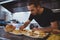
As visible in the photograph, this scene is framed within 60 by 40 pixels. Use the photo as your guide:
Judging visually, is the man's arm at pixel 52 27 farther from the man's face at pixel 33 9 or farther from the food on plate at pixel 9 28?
the food on plate at pixel 9 28

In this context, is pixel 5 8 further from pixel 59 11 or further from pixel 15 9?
pixel 59 11

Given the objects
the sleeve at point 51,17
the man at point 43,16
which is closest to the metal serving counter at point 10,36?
the man at point 43,16

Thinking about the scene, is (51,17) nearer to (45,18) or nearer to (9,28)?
(45,18)

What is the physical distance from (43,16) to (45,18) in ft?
0.09

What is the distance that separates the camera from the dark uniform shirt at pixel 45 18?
4.37 feet

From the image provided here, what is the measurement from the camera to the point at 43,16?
53.6 inches

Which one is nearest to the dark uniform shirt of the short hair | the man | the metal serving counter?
the man

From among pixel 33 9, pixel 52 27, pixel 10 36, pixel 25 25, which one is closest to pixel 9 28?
pixel 10 36

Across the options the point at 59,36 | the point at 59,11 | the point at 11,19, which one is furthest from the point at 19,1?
the point at 59,36

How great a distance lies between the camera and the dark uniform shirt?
1.33 metres

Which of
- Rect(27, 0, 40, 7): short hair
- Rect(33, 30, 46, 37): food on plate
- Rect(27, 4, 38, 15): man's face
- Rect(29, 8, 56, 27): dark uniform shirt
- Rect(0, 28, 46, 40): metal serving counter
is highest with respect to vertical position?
Rect(27, 0, 40, 7): short hair

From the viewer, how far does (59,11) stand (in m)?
1.30

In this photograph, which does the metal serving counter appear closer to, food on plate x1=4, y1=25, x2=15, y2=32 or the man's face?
food on plate x1=4, y1=25, x2=15, y2=32

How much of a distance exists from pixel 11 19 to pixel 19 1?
Result: 0.21m
